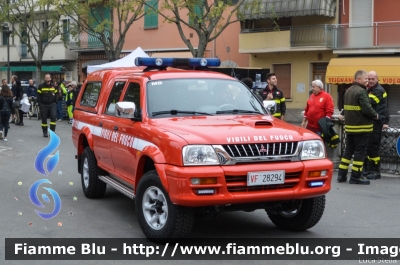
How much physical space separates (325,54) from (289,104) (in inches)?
128

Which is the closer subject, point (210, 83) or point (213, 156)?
point (213, 156)

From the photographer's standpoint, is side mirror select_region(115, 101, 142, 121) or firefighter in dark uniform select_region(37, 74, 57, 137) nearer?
side mirror select_region(115, 101, 142, 121)

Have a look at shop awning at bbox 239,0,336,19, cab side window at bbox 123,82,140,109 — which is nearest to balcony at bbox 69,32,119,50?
shop awning at bbox 239,0,336,19

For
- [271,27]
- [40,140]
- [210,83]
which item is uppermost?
[271,27]

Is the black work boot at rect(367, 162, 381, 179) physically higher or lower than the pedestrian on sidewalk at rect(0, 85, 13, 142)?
lower

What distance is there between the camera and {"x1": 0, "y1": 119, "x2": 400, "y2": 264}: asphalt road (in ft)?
25.2

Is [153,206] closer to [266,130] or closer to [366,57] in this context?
[266,130]

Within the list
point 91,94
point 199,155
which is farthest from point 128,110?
point 91,94

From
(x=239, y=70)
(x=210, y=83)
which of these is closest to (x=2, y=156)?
(x=210, y=83)

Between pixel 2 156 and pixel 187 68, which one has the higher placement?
pixel 187 68

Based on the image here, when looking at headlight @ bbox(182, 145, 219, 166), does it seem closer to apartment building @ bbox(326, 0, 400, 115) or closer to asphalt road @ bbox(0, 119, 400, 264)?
asphalt road @ bbox(0, 119, 400, 264)

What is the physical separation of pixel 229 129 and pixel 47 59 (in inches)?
1719

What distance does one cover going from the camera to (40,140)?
776 inches

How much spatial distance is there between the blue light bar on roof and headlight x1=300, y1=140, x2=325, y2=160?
2622 mm
